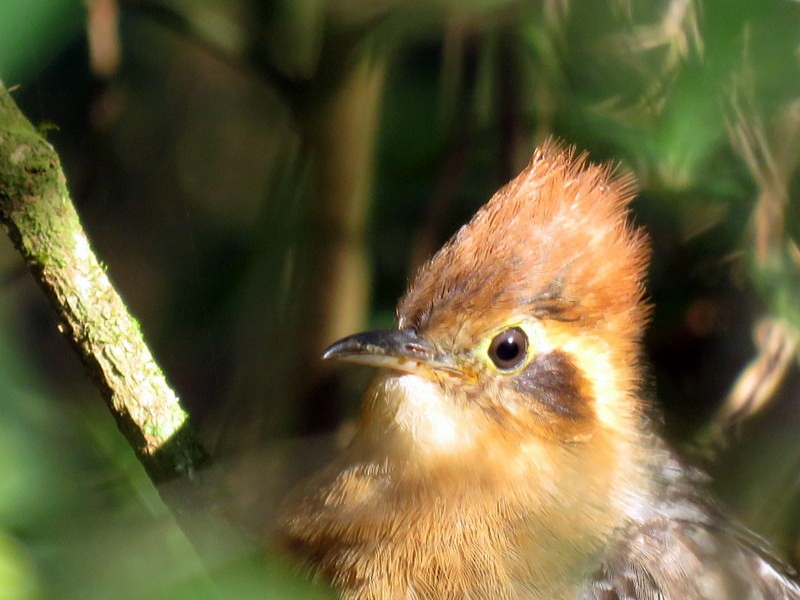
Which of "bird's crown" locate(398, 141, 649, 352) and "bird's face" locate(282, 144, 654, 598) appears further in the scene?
"bird's crown" locate(398, 141, 649, 352)

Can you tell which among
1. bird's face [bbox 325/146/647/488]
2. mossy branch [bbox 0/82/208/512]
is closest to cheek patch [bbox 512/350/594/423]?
bird's face [bbox 325/146/647/488]

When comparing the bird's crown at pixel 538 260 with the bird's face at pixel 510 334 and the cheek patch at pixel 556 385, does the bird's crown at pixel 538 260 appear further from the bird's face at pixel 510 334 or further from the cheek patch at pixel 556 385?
the cheek patch at pixel 556 385

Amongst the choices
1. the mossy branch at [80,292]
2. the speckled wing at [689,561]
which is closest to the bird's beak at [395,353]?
the mossy branch at [80,292]

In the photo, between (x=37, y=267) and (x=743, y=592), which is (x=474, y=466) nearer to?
(x=743, y=592)

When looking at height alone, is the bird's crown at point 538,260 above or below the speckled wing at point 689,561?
above

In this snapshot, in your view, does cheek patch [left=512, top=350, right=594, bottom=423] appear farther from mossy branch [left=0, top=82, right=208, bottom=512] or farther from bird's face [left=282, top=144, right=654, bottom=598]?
mossy branch [left=0, top=82, right=208, bottom=512]

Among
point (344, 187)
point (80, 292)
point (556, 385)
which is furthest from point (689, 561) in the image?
point (344, 187)

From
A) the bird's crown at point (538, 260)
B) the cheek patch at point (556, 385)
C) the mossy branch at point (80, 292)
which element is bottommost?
the mossy branch at point (80, 292)
